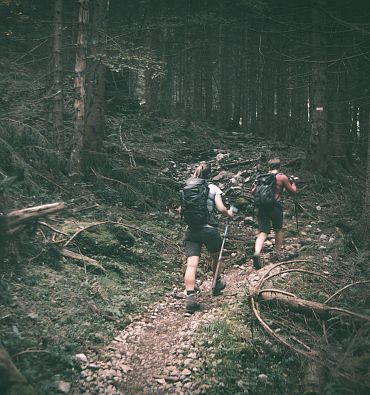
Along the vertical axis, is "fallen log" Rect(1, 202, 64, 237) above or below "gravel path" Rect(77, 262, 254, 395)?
above

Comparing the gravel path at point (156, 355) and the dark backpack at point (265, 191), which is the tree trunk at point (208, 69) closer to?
the dark backpack at point (265, 191)

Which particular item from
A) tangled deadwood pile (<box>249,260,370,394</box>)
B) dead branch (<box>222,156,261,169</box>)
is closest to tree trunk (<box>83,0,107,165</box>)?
dead branch (<box>222,156,261,169</box>)

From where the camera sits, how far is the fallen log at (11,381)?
3.71 m

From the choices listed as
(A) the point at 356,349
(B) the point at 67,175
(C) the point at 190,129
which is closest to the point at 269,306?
(A) the point at 356,349

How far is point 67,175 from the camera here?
1033 cm

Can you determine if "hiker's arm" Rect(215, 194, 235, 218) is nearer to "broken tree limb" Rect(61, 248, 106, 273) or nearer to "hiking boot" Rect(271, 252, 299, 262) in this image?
"hiking boot" Rect(271, 252, 299, 262)

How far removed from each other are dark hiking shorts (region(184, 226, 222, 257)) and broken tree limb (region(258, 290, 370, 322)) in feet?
4.09

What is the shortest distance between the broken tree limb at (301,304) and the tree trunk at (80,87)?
6504 millimetres

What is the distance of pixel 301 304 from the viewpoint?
228 inches

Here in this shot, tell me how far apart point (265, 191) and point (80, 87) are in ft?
18.7

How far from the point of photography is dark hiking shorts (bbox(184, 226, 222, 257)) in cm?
669

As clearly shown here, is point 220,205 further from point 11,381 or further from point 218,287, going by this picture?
point 11,381

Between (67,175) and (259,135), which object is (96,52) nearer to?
(67,175)

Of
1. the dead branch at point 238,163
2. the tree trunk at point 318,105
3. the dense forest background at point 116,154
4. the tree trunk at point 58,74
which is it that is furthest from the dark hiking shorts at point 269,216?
the dead branch at point 238,163
